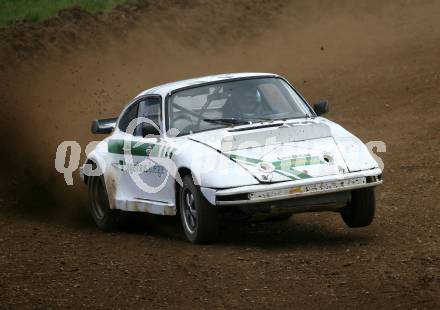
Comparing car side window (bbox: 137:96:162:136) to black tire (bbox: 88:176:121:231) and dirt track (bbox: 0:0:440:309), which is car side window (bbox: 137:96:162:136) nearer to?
black tire (bbox: 88:176:121:231)

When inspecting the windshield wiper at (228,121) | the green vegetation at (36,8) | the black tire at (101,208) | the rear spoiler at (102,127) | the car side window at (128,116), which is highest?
the green vegetation at (36,8)

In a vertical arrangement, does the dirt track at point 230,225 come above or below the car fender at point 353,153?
below

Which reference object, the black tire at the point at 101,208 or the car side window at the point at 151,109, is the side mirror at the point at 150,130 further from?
the black tire at the point at 101,208

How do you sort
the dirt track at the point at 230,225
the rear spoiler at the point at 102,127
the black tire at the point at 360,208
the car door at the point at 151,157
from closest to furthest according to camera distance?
1. the dirt track at the point at 230,225
2. the black tire at the point at 360,208
3. the car door at the point at 151,157
4. the rear spoiler at the point at 102,127

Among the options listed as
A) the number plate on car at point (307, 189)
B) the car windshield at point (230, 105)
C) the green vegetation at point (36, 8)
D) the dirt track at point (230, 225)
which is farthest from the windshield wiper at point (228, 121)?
the green vegetation at point (36, 8)

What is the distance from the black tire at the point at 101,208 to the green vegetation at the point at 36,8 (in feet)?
46.3

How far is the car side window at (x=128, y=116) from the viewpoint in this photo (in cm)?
1188

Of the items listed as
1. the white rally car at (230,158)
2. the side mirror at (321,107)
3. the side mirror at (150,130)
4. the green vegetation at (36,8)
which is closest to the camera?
the white rally car at (230,158)

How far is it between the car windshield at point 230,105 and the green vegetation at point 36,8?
51.5ft

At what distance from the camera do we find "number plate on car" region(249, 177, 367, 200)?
9273mm

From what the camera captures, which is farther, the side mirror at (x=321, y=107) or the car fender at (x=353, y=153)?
the side mirror at (x=321, y=107)

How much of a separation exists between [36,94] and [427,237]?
14.8 metres

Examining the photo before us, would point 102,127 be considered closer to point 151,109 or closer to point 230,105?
point 151,109

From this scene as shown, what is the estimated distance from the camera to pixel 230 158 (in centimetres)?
955
